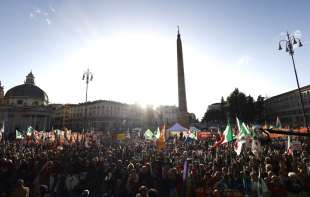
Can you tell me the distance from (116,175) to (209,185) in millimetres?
3421

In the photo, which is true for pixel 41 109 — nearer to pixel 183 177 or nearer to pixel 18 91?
pixel 18 91

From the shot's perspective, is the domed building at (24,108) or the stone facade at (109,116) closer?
the domed building at (24,108)

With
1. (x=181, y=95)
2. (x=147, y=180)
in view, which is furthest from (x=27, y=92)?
(x=147, y=180)

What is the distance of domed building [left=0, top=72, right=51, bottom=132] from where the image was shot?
83062 millimetres

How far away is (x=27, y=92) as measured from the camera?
90250 mm

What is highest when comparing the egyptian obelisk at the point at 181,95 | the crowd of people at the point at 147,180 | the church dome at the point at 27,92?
the church dome at the point at 27,92

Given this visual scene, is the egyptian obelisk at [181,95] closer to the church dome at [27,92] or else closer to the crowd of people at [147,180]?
the crowd of people at [147,180]

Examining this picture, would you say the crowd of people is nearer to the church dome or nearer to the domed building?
the domed building

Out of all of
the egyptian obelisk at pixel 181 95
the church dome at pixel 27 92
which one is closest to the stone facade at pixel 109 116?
the church dome at pixel 27 92

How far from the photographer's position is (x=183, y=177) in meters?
8.27

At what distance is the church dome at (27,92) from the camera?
3524 inches

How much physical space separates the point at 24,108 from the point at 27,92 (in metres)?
9.15

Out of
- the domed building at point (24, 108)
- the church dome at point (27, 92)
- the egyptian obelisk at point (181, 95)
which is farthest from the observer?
the church dome at point (27, 92)

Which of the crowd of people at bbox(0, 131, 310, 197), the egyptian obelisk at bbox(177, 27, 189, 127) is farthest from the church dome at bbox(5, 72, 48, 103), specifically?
the crowd of people at bbox(0, 131, 310, 197)
